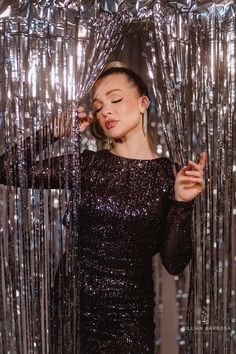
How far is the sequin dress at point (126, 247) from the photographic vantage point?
1.26 meters

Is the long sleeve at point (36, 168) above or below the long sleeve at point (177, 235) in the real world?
above

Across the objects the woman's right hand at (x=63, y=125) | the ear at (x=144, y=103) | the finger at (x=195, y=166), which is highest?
the ear at (x=144, y=103)

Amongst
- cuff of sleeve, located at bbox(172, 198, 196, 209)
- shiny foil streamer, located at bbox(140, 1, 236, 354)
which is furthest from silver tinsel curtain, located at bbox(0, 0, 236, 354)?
cuff of sleeve, located at bbox(172, 198, 196, 209)

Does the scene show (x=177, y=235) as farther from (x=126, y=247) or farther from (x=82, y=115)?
(x=82, y=115)

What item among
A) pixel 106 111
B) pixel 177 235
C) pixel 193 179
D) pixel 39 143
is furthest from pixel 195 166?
pixel 39 143

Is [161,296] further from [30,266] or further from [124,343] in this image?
[30,266]

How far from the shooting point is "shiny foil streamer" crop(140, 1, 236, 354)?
1344 millimetres

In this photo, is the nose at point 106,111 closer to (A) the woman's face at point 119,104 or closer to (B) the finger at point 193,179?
(A) the woman's face at point 119,104

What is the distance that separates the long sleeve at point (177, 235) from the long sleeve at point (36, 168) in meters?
0.28

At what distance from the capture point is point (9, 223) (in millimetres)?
1365

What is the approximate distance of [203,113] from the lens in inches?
53.5

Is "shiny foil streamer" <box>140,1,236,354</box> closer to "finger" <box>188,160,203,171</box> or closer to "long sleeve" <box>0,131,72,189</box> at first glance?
"finger" <box>188,160,203,171</box>

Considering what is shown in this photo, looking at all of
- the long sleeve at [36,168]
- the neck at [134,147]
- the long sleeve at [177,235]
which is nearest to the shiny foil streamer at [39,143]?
the long sleeve at [36,168]

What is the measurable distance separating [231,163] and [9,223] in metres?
0.61
